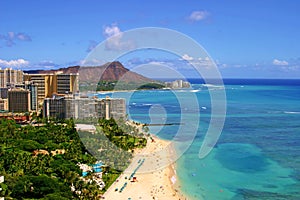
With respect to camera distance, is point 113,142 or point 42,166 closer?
point 42,166

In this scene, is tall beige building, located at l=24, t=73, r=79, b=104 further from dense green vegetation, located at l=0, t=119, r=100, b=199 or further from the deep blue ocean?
dense green vegetation, located at l=0, t=119, r=100, b=199

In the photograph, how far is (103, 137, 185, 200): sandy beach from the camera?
51.3 ft

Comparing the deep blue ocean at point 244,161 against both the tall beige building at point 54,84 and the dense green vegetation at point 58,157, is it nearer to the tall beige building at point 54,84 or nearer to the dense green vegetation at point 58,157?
the dense green vegetation at point 58,157

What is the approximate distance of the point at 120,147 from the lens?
21719mm

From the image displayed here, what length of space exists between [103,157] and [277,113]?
92.6 feet

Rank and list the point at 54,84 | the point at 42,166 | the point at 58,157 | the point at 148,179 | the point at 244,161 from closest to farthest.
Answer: the point at 42,166, the point at 58,157, the point at 148,179, the point at 244,161, the point at 54,84

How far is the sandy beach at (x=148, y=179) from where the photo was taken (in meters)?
15.6

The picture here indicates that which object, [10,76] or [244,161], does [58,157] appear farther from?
[10,76]

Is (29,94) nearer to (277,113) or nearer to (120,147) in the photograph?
(120,147)

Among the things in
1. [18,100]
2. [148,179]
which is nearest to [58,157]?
[148,179]

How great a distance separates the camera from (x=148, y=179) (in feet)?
59.1

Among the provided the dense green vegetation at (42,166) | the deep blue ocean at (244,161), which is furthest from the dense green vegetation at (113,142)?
the deep blue ocean at (244,161)

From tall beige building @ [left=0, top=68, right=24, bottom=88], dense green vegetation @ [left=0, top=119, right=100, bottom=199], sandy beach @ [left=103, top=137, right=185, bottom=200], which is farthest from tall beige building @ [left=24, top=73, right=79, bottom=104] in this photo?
sandy beach @ [left=103, top=137, right=185, bottom=200]

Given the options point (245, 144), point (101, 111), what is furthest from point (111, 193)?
point (101, 111)
